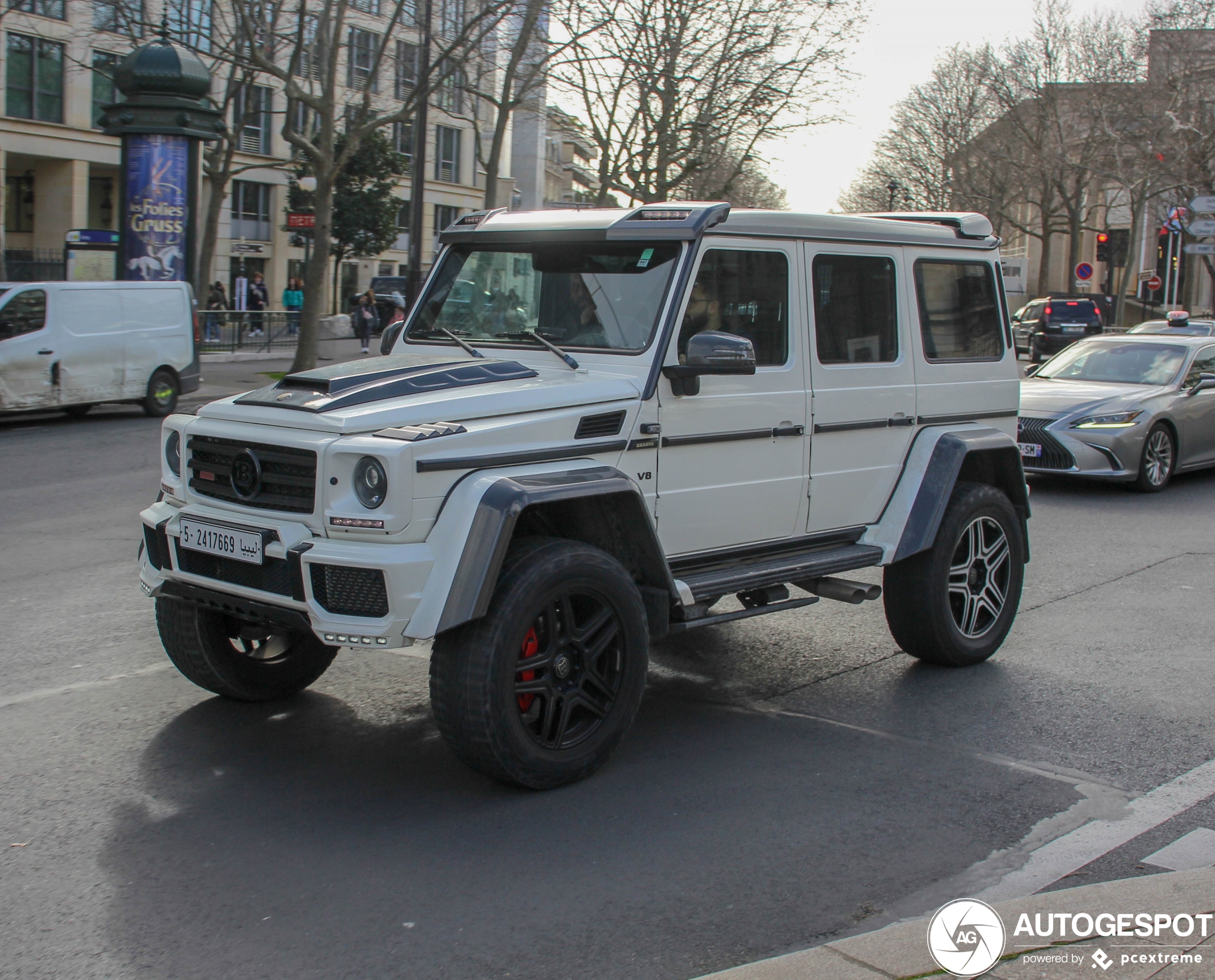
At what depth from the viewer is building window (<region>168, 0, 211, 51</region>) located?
24.1 metres

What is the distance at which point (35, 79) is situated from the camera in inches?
1580

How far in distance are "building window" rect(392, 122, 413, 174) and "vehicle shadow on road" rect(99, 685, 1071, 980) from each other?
157 ft

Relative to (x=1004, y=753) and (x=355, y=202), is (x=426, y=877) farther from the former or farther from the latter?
(x=355, y=202)

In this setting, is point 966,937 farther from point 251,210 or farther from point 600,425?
point 251,210

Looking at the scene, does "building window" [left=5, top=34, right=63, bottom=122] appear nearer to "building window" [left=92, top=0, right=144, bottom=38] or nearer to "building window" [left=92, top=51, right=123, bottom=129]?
"building window" [left=92, top=51, right=123, bottom=129]

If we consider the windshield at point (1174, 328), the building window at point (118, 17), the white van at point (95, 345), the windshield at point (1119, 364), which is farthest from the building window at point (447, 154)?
the windshield at point (1119, 364)

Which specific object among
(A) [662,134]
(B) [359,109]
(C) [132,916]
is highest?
(A) [662,134]

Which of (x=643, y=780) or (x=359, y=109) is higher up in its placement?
(x=359, y=109)

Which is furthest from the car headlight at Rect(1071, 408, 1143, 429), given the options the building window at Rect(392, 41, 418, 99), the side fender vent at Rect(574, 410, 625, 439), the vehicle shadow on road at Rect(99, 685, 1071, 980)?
the building window at Rect(392, 41, 418, 99)

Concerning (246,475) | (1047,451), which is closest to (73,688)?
(246,475)

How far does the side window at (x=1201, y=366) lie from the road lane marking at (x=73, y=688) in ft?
37.2

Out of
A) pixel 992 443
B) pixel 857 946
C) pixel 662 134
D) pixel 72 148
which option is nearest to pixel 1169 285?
pixel 662 134

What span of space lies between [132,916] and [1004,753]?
132 inches

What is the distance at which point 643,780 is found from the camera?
488 cm
